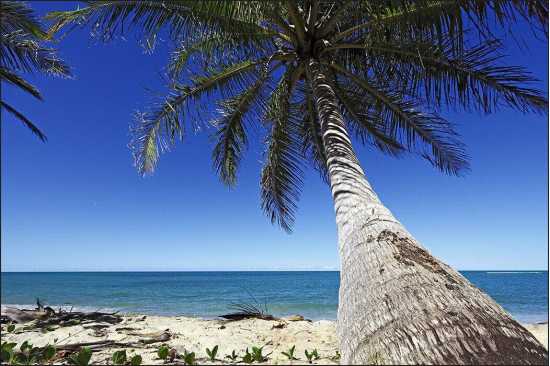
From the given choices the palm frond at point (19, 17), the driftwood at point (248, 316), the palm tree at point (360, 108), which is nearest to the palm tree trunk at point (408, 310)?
the palm tree at point (360, 108)

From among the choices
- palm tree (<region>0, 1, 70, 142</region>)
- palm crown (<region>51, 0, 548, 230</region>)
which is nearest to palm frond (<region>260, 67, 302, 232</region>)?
palm crown (<region>51, 0, 548, 230</region>)

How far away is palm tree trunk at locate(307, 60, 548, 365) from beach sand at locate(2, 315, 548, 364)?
1104 millimetres

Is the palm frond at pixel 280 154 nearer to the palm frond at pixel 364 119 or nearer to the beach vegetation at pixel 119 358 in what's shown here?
the palm frond at pixel 364 119

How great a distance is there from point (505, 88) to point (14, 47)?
29.6 ft

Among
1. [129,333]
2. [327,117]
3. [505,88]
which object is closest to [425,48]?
[505,88]

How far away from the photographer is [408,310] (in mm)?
1883

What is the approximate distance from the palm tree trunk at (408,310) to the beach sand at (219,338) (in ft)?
3.62

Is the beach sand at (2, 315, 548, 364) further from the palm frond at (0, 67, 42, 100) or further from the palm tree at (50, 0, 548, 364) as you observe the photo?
the palm frond at (0, 67, 42, 100)

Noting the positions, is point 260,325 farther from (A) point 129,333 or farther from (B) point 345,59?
(B) point 345,59

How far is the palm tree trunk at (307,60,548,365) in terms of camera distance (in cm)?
164

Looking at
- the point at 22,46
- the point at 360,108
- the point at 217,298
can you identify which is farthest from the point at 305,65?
the point at 217,298

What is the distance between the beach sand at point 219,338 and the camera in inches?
132

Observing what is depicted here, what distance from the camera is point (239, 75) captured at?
6.47 m

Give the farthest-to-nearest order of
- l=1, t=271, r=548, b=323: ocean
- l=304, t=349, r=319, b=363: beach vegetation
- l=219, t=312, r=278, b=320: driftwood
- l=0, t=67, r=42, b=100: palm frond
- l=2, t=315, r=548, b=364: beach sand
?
1. l=1, t=271, r=548, b=323: ocean
2. l=0, t=67, r=42, b=100: palm frond
3. l=219, t=312, r=278, b=320: driftwood
4. l=2, t=315, r=548, b=364: beach sand
5. l=304, t=349, r=319, b=363: beach vegetation
